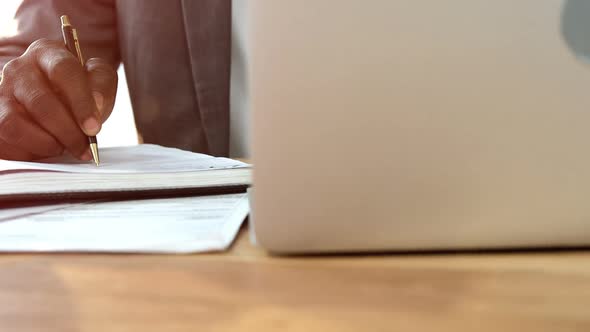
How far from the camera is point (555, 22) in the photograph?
0.24m

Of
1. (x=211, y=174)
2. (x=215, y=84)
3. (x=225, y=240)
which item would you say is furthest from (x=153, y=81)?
(x=225, y=240)

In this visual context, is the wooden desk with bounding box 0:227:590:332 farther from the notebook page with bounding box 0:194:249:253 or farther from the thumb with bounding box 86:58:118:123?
the thumb with bounding box 86:58:118:123

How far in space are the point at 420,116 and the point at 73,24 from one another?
0.90 meters

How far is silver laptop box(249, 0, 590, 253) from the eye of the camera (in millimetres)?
236

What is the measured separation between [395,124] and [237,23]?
2.58 ft

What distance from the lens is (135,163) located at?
0.52 m

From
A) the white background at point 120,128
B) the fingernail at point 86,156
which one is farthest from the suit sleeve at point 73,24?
the white background at point 120,128

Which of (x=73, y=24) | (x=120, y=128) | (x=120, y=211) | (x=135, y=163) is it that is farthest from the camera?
(x=120, y=128)

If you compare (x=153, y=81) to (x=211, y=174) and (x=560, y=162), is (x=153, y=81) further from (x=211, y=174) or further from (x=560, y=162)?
(x=560, y=162)

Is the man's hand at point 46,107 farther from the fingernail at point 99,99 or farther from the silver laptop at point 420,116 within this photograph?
the silver laptop at point 420,116

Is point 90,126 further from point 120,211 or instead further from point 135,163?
point 120,211

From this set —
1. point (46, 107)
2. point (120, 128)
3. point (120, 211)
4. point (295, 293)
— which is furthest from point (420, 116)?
point (120, 128)

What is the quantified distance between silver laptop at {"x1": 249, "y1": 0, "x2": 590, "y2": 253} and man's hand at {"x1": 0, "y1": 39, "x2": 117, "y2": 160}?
38 centimetres

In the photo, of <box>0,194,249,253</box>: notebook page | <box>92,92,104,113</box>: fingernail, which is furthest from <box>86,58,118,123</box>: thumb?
<box>0,194,249,253</box>: notebook page
